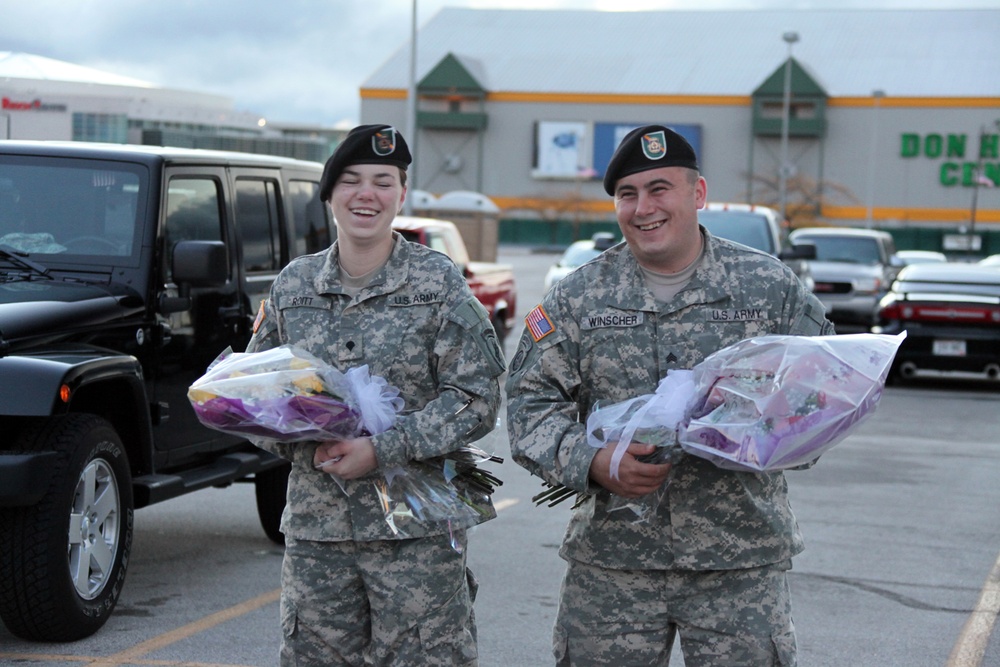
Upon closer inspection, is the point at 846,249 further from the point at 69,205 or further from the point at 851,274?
the point at 69,205

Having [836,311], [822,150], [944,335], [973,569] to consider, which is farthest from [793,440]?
[822,150]

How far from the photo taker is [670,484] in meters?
3.66

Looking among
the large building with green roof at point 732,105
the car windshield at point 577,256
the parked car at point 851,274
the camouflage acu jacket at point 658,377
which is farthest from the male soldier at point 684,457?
the large building with green roof at point 732,105

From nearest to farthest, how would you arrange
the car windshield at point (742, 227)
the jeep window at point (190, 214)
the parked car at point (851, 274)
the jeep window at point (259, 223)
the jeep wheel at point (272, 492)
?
the jeep window at point (190, 214), the jeep window at point (259, 223), the jeep wheel at point (272, 492), the car windshield at point (742, 227), the parked car at point (851, 274)

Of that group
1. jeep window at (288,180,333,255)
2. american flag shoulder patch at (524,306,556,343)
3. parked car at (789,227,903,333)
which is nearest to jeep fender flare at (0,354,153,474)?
jeep window at (288,180,333,255)

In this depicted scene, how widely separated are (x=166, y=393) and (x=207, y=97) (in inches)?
1680

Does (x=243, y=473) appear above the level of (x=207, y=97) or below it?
below

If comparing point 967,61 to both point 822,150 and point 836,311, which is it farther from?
point 836,311

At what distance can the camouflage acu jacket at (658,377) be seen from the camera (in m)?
3.59

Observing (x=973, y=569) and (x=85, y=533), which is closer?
(x=85, y=533)

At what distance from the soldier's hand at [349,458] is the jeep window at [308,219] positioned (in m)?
4.56

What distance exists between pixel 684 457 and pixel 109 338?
3532mm

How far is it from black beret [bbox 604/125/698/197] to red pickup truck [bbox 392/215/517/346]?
1275 cm

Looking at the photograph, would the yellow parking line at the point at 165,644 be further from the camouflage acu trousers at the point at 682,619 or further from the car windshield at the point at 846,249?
the car windshield at the point at 846,249
